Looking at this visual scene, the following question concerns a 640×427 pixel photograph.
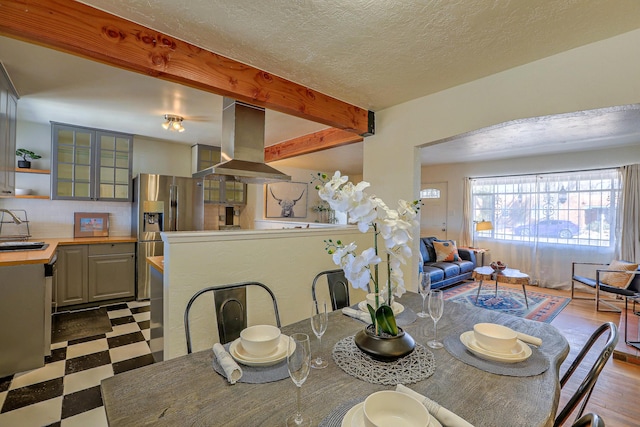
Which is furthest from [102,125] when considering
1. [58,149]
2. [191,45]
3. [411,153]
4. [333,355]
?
[333,355]

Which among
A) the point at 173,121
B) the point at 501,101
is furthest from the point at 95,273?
the point at 501,101

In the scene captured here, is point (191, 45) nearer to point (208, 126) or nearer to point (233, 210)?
point (208, 126)

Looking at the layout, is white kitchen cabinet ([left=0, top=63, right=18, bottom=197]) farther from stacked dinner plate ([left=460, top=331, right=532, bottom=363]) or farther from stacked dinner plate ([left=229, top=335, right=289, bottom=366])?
stacked dinner plate ([left=460, top=331, right=532, bottom=363])

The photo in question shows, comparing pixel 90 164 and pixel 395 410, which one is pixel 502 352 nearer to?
pixel 395 410

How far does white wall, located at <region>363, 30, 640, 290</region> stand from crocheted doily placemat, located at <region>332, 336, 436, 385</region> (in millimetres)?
1744

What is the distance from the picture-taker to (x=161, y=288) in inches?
79.5

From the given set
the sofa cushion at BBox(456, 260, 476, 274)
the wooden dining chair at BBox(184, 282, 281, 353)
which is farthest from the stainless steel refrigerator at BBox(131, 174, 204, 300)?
the sofa cushion at BBox(456, 260, 476, 274)

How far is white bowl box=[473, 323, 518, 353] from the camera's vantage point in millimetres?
1143

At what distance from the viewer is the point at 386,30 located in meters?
1.61

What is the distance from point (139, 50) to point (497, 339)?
229 cm

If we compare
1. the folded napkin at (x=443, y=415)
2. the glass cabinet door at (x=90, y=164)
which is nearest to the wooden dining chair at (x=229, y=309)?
the folded napkin at (x=443, y=415)

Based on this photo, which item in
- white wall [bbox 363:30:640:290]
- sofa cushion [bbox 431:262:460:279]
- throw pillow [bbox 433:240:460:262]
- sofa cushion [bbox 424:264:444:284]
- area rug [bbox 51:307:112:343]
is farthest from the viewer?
throw pillow [bbox 433:240:460:262]

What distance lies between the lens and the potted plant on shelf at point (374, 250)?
3.24 feet

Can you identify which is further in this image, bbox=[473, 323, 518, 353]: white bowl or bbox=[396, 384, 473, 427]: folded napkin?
bbox=[473, 323, 518, 353]: white bowl
